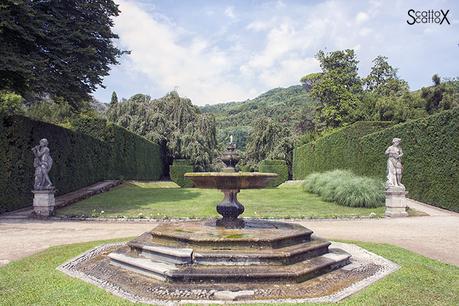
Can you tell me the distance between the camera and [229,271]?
17.5 ft

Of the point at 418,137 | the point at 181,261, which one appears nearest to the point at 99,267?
the point at 181,261

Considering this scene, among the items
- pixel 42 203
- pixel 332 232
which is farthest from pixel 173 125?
pixel 332 232

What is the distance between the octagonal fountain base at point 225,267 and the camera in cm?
498

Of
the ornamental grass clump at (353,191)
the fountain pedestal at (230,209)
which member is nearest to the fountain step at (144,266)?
the fountain pedestal at (230,209)

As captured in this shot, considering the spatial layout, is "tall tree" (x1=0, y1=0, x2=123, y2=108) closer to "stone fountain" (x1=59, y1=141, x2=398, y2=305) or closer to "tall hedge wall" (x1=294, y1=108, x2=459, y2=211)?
"stone fountain" (x1=59, y1=141, x2=398, y2=305)

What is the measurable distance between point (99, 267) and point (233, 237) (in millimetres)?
2037

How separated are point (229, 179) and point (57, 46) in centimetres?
915

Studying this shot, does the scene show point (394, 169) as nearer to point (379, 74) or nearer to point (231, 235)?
point (231, 235)

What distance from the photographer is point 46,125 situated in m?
16.0

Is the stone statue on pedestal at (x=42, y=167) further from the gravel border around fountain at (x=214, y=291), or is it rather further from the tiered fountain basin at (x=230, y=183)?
the tiered fountain basin at (x=230, y=183)

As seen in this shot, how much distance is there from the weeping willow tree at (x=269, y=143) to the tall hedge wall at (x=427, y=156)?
64.1ft

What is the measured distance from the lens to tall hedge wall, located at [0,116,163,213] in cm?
1332

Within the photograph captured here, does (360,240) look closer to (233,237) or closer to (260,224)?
(260,224)

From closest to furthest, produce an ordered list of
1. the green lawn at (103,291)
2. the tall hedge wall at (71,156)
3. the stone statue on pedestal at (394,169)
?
the green lawn at (103,291) < the tall hedge wall at (71,156) < the stone statue on pedestal at (394,169)
